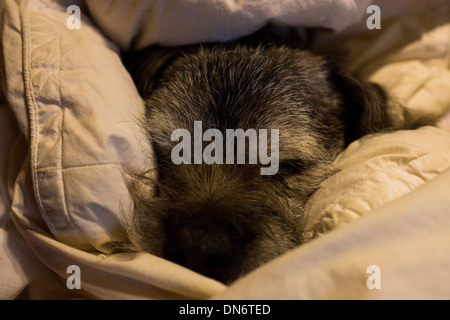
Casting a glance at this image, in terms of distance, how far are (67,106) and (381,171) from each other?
93 centimetres

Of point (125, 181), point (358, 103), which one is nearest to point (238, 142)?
point (125, 181)

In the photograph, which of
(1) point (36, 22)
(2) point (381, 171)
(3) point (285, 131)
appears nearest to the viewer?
(2) point (381, 171)

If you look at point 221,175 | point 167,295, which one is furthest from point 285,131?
point 167,295

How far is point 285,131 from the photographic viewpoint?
141 cm

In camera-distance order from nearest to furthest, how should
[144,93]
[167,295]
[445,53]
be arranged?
[167,295] → [144,93] → [445,53]

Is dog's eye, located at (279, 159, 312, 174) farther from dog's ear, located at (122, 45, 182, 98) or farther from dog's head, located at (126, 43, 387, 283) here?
dog's ear, located at (122, 45, 182, 98)

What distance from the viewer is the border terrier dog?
112 centimetres

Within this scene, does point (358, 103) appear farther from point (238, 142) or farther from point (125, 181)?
point (125, 181)

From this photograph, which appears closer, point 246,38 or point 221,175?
point 221,175

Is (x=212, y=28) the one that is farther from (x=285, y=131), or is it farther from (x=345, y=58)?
(x=345, y=58)

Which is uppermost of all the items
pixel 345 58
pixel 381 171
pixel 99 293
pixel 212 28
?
pixel 212 28

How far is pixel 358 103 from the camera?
166cm

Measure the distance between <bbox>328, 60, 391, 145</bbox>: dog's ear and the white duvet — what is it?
0.20m

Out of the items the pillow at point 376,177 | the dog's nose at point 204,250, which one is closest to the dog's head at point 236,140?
the dog's nose at point 204,250
